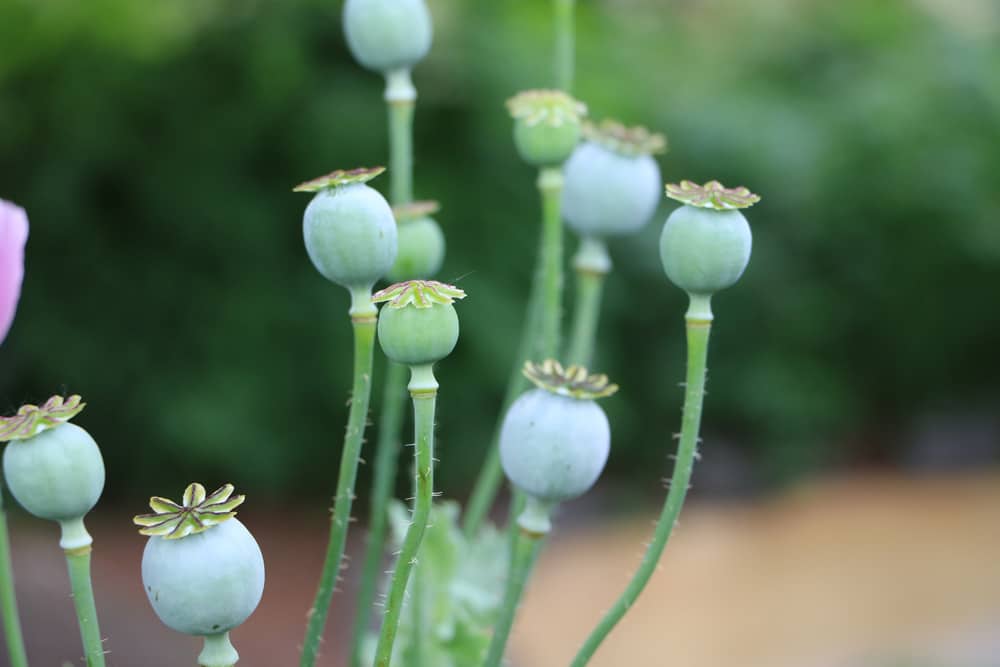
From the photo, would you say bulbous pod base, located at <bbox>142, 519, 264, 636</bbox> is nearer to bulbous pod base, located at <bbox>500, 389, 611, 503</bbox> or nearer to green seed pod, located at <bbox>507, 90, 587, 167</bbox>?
bulbous pod base, located at <bbox>500, 389, 611, 503</bbox>

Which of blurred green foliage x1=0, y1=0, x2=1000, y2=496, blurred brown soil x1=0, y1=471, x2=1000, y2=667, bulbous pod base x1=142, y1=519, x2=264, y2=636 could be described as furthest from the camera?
blurred brown soil x1=0, y1=471, x2=1000, y2=667

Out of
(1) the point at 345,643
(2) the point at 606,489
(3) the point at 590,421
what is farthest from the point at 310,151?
(3) the point at 590,421

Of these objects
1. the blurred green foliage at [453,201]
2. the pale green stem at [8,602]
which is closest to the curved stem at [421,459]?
the pale green stem at [8,602]

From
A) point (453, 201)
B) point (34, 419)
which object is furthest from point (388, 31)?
point (453, 201)

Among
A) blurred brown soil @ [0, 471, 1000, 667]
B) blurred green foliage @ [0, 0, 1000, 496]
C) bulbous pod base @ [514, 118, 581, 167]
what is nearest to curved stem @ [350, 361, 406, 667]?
bulbous pod base @ [514, 118, 581, 167]

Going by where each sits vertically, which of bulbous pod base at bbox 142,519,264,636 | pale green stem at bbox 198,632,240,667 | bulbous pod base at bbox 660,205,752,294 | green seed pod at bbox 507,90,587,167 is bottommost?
pale green stem at bbox 198,632,240,667

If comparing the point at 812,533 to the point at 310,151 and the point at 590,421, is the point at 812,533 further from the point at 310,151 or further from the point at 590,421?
the point at 590,421

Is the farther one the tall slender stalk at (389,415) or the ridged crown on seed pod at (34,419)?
the tall slender stalk at (389,415)

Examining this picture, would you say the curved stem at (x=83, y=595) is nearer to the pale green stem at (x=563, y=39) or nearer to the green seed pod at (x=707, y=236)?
the green seed pod at (x=707, y=236)
